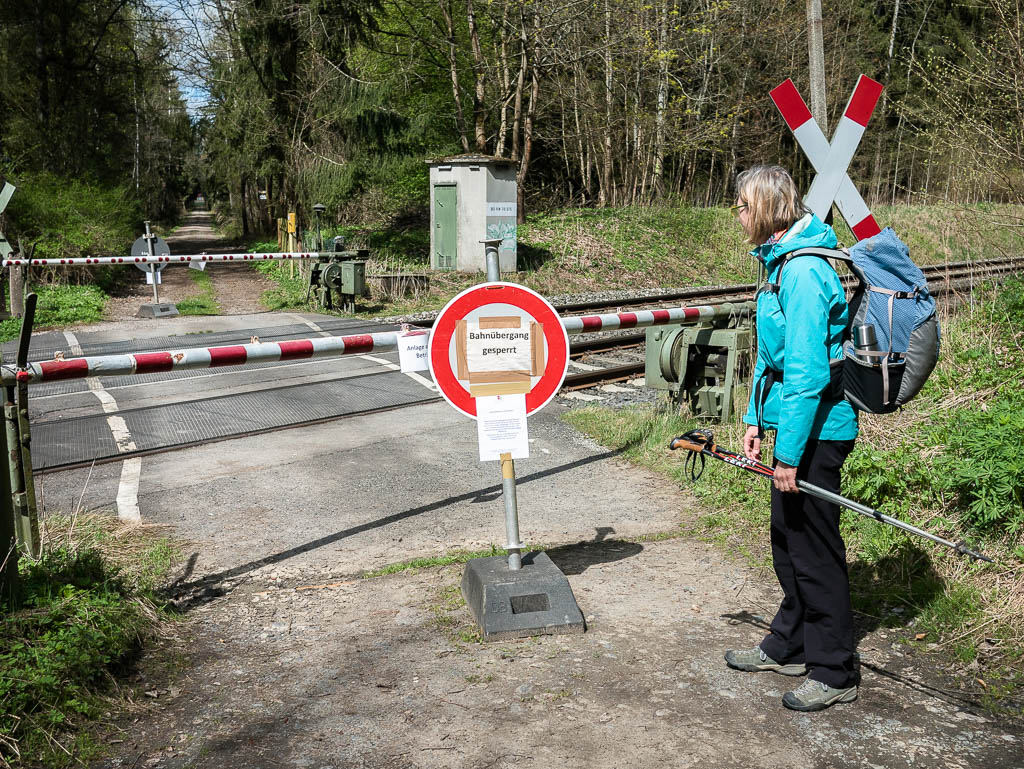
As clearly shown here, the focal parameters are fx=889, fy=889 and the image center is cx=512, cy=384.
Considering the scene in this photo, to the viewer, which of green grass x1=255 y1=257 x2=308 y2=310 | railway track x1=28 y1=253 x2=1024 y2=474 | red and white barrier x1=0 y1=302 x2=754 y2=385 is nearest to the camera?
red and white barrier x1=0 y1=302 x2=754 y2=385

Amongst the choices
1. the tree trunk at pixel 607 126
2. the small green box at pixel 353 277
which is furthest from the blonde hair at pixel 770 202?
the tree trunk at pixel 607 126

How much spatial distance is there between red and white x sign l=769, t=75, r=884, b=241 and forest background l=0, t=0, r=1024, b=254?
14.8 meters

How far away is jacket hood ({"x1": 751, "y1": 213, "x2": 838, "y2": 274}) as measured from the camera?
11.0 feet

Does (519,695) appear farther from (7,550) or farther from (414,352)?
(7,550)

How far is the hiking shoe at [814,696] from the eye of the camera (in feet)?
11.1

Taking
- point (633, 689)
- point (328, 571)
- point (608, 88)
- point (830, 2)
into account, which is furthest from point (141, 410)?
point (830, 2)

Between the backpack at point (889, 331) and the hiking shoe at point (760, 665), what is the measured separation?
1158 mm

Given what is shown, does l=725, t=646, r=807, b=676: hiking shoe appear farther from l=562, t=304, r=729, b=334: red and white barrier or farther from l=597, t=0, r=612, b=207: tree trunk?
l=597, t=0, r=612, b=207: tree trunk

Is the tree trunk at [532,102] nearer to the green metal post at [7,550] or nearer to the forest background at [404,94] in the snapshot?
the forest background at [404,94]

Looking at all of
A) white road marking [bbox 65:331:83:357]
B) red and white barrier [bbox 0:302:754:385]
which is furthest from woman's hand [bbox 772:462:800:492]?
white road marking [bbox 65:331:83:357]

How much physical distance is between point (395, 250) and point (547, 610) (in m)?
22.2

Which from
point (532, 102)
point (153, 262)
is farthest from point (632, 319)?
point (532, 102)

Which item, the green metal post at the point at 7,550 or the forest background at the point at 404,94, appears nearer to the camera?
the green metal post at the point at 7,550

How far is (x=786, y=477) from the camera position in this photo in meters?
3.38
